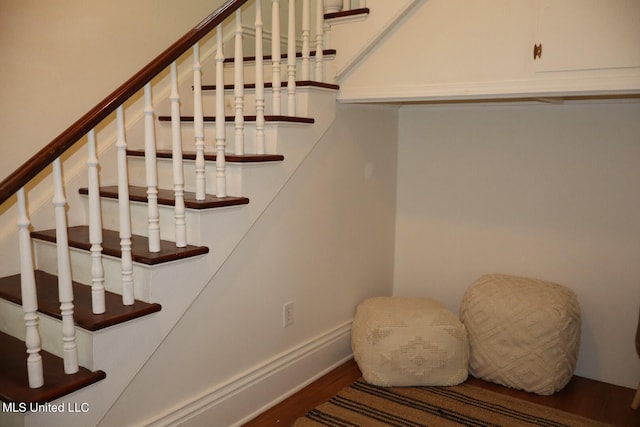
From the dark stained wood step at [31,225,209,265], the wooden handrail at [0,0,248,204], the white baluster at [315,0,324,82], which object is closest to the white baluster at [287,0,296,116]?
the white baluster at [315,0,324,82]

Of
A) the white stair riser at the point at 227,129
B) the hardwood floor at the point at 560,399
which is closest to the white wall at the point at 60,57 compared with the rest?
the white stair riser at the point at 227,129

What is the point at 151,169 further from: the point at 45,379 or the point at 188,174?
the point at 45,379

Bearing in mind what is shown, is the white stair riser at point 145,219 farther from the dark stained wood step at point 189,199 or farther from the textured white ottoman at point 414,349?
the textured white ottoman at point 414,349

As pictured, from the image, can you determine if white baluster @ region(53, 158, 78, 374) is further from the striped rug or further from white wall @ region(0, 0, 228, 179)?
the striped rug

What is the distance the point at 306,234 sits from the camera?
8.86 feet

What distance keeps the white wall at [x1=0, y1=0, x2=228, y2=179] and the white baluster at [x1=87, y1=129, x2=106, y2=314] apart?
2.62 ft

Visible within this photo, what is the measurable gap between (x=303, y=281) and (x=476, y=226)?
124 centimetres

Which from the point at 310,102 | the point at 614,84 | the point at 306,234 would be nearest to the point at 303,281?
the point at 306,234

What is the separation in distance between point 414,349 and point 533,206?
1145 millimetres

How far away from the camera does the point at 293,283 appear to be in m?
2.66

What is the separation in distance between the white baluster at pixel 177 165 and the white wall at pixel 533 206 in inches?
72.6

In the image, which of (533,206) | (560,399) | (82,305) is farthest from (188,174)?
(560,399)

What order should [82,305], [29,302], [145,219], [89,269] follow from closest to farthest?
[29,302] → [82,305] → [89,269] → [145,219]

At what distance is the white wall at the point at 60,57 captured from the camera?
7.41 ft
